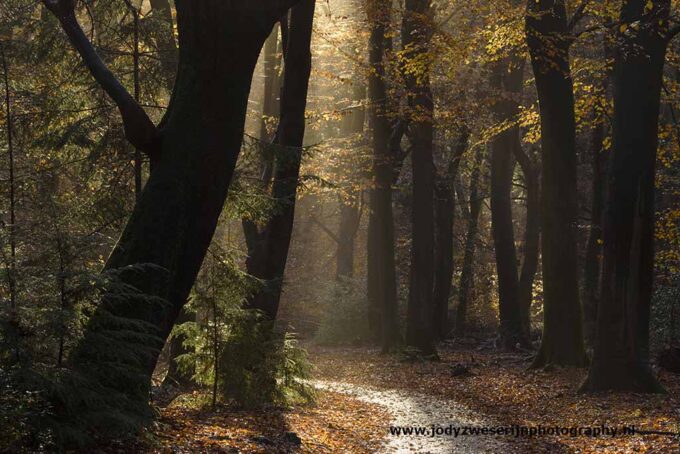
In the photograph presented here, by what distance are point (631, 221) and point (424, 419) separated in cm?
464

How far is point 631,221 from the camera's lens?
12.6 meters

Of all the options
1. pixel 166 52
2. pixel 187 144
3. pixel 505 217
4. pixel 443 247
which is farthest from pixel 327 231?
pixel 187 144

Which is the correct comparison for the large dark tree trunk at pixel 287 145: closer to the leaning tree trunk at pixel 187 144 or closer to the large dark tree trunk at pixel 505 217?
the leaning tree trunk at pixel 187 144

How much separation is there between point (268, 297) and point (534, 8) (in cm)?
853

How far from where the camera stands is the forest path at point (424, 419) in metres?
9.77

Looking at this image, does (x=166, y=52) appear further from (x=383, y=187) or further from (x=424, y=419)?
(x=383, y=187)

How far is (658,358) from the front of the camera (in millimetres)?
16375

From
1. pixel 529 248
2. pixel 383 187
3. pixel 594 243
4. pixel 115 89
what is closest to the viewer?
pixel 115 89

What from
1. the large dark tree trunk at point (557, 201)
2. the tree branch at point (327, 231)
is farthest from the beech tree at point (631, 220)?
the tree branch at point (327, 231)

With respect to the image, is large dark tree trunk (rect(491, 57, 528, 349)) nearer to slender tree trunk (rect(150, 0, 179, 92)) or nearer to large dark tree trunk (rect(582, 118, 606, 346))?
large dark tree trunk (rect(582, 118, 606, 346))

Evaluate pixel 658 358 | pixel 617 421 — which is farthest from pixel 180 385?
pixel 658 358

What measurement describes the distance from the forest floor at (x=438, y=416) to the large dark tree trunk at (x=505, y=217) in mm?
4383

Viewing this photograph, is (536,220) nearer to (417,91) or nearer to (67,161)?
(417,91)

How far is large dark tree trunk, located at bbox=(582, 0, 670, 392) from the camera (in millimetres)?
12609
